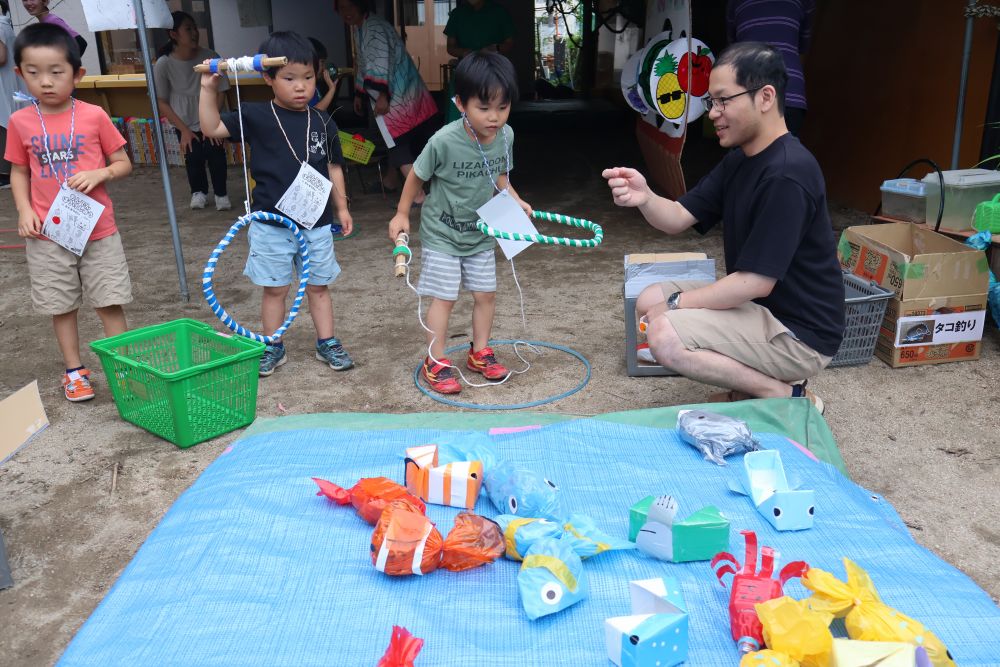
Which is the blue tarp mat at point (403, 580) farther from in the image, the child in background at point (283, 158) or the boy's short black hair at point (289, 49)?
the boy's short black hair at point (289, 49)

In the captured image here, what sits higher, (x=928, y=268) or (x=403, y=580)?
(x=928, y=268)

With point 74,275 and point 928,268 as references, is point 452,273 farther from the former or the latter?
point 928,268

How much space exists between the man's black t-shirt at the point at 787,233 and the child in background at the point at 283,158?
1.53m

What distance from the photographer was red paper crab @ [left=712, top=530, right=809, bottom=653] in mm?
1630

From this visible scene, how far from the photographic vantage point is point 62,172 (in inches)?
124

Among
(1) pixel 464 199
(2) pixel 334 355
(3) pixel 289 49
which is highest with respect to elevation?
(3) pixel 289 49

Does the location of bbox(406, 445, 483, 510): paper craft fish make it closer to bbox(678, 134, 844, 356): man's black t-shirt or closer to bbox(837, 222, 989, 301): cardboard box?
bbox(678, 134, 844, 356): man's black t-shirt

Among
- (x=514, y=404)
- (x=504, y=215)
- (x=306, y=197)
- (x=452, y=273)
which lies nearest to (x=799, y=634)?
(x=514, y=404)

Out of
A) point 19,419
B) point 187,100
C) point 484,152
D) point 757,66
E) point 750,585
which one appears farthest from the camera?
point 187,100

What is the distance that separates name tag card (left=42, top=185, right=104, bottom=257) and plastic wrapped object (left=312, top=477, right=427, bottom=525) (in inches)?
66.2

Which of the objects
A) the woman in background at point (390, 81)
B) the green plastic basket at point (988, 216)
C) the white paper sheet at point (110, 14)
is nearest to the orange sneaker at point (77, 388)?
the white paper sheet at point (110, 14)

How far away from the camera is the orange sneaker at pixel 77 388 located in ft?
10.9

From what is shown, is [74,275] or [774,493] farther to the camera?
[74,275]

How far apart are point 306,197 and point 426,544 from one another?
189 cm
